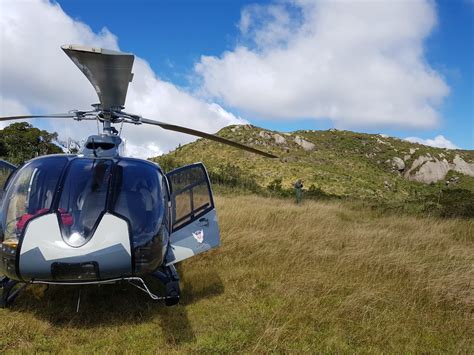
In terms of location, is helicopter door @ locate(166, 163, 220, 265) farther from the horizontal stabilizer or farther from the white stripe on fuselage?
the horizontal stabilizer

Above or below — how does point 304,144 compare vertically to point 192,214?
above

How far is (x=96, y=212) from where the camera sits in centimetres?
372

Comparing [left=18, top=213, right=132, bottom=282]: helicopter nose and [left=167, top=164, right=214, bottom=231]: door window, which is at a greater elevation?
[left=167, top=164, right=214, bottom=231]: door window

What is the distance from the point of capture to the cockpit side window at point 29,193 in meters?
3.80

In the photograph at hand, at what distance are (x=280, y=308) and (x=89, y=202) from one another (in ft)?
8.29

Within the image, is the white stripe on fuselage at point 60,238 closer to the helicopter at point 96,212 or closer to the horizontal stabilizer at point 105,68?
the helicopter at point 96,212

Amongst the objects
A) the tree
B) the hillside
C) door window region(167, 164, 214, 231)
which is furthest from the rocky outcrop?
door window region(167, 164, 214, 231)

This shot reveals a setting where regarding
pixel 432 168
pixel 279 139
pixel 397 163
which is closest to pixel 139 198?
pixel 279 139

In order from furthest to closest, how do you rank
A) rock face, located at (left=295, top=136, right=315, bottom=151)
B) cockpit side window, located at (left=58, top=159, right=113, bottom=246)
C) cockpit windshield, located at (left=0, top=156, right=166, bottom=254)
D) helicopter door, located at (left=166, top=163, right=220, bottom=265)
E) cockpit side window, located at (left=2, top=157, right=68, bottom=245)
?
rock face, located at (left=295, top=136, right=315, bottom=151) < helicopter door, located at (left=166, top=163, right=220, bottom=265) < cockpit side window, located at (left=2, top=157, right=68, bottom=245) < cockpit windshield, located at (left=0, top=156, right=166, bottom=254) < cockpit side window, located at (left=58, top=159, right=113, bottom=246)

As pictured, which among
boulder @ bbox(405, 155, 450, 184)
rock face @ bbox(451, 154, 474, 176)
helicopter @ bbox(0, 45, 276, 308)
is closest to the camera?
helicopter @ bbox(0, 45, 276, 308)

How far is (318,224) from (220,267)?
418 cm

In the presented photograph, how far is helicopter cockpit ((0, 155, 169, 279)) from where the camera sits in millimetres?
3604

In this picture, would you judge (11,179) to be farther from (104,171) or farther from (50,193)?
(104,171)

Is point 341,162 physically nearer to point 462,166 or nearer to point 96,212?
point 462,166
